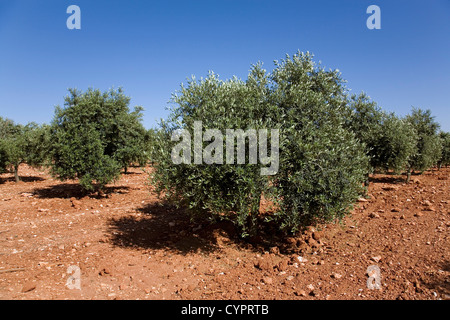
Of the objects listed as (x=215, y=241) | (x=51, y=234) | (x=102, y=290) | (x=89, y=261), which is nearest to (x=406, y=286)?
(x=215, y=241)

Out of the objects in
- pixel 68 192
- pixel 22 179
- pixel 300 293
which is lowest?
pixel 300 293

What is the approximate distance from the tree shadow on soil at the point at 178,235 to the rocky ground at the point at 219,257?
4 centimetres

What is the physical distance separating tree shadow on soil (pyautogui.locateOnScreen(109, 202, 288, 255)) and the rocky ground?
0.04 metres

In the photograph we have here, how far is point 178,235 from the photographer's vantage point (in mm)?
11008

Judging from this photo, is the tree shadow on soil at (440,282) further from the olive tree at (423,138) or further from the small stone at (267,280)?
the olive tree at (423,138)

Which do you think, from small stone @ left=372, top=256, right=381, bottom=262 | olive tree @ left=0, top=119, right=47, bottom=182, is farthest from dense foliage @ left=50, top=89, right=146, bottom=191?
small stone @ left=372, top=256, right=381, bottom=262

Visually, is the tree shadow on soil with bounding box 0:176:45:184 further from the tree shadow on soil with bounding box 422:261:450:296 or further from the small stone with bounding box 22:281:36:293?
the tree shadow on soil with bounding box 422:261:450:296

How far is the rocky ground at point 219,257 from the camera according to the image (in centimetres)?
711

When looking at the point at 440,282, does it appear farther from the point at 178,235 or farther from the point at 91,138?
the point at 91,138

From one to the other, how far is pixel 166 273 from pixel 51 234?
5.97m

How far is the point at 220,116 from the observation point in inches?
337

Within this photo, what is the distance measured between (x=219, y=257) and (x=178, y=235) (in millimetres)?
2416

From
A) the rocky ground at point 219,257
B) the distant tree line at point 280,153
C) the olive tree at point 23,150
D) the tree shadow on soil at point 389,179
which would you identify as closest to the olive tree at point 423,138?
the tree shadow on soil at point 389,179

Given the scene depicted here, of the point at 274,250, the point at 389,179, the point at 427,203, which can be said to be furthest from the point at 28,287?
the point at 389,179
